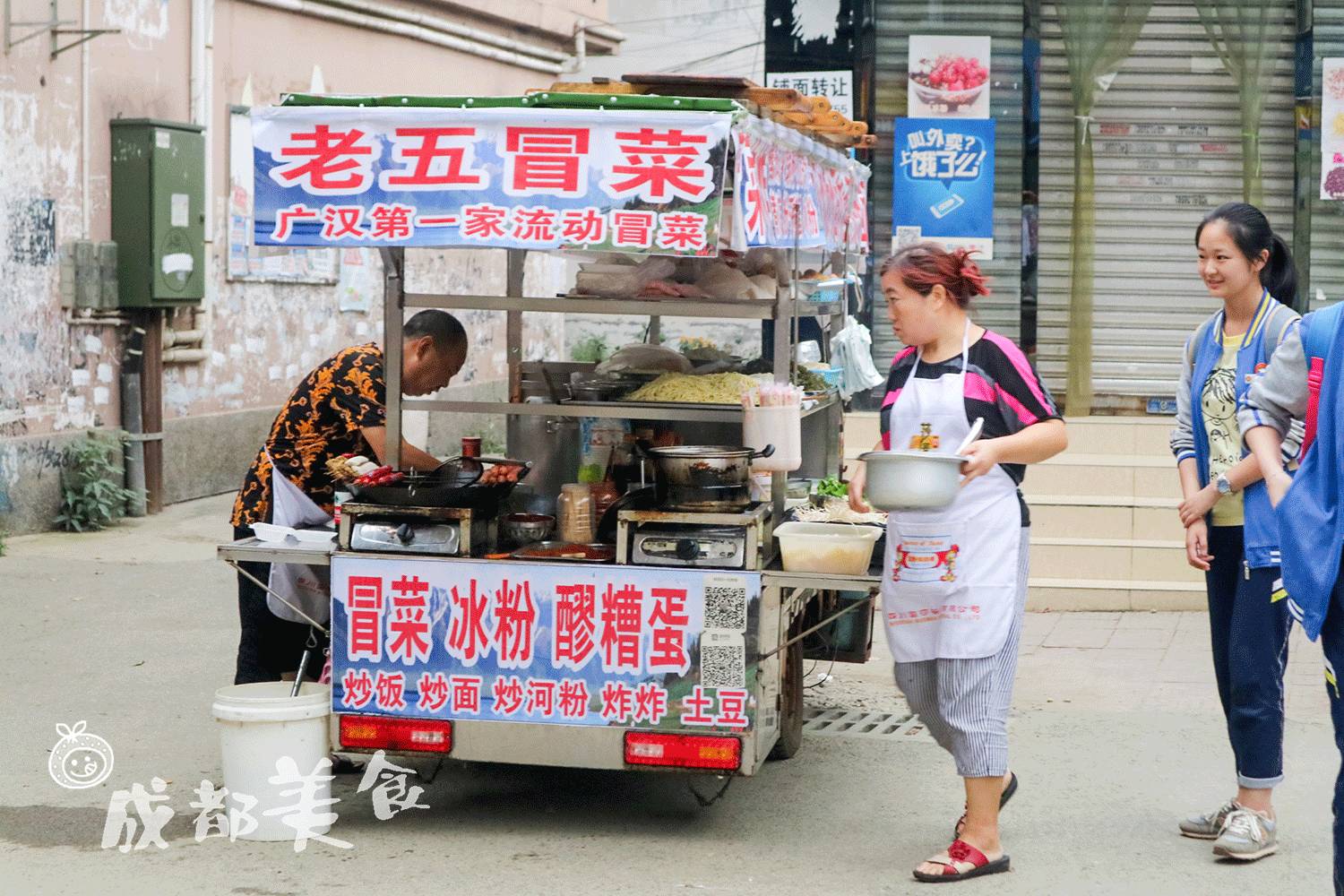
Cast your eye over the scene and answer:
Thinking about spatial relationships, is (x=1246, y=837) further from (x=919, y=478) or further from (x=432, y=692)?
(x=432, y=692)

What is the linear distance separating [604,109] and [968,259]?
3.79ft

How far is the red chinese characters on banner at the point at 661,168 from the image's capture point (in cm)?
475

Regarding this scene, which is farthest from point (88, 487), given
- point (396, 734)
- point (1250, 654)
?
point (1250, 654)

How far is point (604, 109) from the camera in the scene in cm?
486

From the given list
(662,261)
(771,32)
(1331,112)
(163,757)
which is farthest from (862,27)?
(163,757)

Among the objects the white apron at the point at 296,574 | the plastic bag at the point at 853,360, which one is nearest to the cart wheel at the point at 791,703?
the white apron at the point at 296,574

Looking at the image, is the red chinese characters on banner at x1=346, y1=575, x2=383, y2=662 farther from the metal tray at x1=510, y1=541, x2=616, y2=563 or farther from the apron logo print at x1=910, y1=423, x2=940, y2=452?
the apron logo print at x1=910, y1=423, x2=940, y2=452

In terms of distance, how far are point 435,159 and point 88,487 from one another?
23.1 feet

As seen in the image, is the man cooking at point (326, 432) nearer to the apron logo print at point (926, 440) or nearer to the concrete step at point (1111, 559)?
the apron logo print at point (926, 440)

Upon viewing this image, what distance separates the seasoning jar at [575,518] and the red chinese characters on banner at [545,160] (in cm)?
115

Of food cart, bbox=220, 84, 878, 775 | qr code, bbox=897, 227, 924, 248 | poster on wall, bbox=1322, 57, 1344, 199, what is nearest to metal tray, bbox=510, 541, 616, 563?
food cart, bbox=220, 84, 878, 775

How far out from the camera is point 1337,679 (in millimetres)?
3705

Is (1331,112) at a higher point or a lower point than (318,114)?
higher

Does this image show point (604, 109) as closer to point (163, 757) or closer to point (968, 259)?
point (968, 259)
